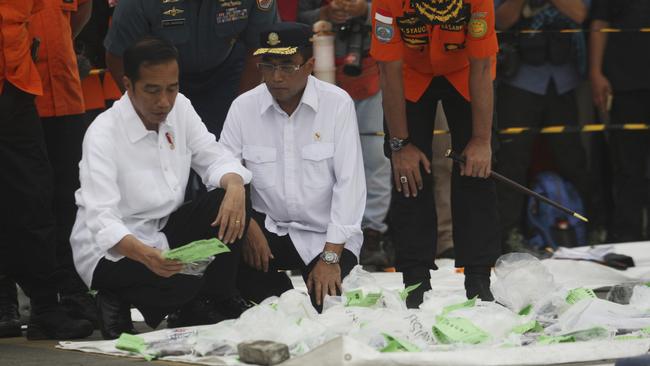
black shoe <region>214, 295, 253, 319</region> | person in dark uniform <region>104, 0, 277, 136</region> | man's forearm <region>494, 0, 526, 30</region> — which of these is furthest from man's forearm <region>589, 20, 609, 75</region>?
black shoe <region>214, 295, 253, 319</region>

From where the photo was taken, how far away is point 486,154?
6.24m

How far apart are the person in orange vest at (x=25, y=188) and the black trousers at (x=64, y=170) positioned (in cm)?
22

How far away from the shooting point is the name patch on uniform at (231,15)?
6.91 metres

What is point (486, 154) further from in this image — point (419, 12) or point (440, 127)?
point (440, 127)

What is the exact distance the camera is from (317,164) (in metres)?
6.37

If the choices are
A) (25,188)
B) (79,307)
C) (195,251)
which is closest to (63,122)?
(25,188)

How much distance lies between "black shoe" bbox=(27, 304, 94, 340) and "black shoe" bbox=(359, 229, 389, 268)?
2.83m

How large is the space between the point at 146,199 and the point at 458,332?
148 centimetres

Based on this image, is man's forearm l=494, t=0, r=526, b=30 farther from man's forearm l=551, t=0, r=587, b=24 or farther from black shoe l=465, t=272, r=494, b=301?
black shoe l=465, t=272, r=494, b=301

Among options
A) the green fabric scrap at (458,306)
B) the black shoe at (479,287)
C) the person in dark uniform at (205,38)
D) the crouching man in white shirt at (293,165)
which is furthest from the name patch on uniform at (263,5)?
the green fabric scrap at (458,306)

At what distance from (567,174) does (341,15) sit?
2100 mm

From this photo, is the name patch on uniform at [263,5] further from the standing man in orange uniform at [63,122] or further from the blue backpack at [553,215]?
the blue backpack at [553,215]

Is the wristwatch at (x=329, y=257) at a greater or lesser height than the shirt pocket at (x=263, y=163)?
lesser

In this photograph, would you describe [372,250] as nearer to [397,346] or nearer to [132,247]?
[132,247]
